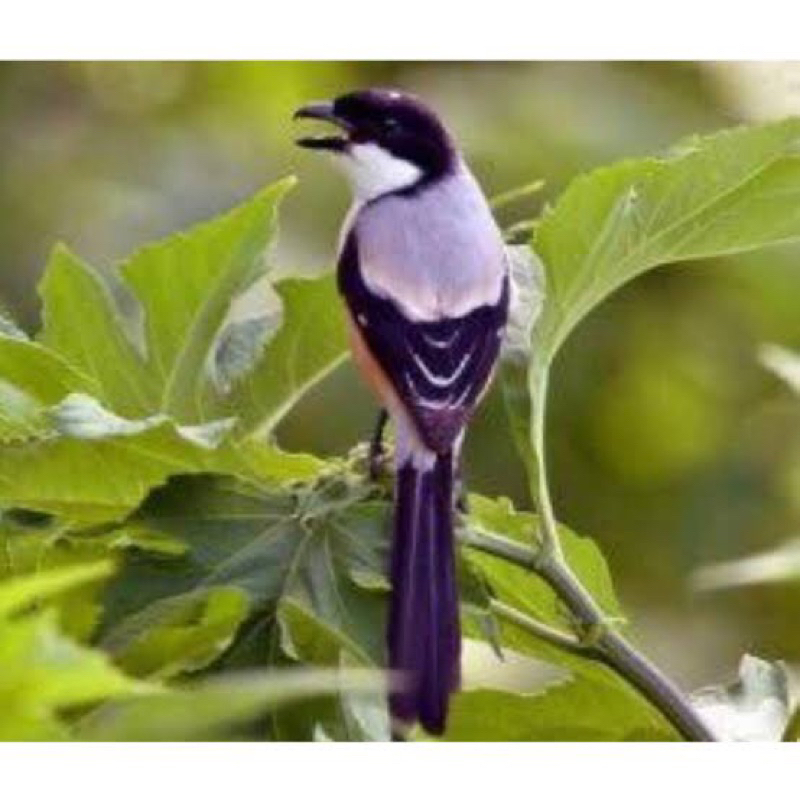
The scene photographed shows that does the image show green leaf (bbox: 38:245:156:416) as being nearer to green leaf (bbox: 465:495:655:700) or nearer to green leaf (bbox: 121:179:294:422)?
green leaf (bbox: 121:179:294:422)

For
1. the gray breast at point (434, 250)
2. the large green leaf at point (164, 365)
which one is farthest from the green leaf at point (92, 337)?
the gray breast at point (434, 250)

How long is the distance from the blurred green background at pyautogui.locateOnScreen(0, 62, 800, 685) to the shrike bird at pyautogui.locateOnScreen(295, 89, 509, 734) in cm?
6

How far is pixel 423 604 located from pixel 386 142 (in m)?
A: 0.24

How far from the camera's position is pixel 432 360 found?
0.88 metres

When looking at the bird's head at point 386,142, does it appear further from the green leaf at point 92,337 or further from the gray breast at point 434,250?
the green leaf at point 92,337

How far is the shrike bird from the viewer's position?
0.80m

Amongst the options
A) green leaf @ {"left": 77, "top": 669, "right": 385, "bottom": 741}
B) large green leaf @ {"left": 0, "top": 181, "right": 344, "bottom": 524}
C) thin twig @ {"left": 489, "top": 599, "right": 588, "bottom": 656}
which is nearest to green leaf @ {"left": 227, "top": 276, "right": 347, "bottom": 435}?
large green leaf @ {"left": 0, "top": 181, "right": 344, "bottom": 524}

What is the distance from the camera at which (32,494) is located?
0.76m

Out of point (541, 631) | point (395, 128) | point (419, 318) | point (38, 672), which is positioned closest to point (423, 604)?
point (541, 631)
